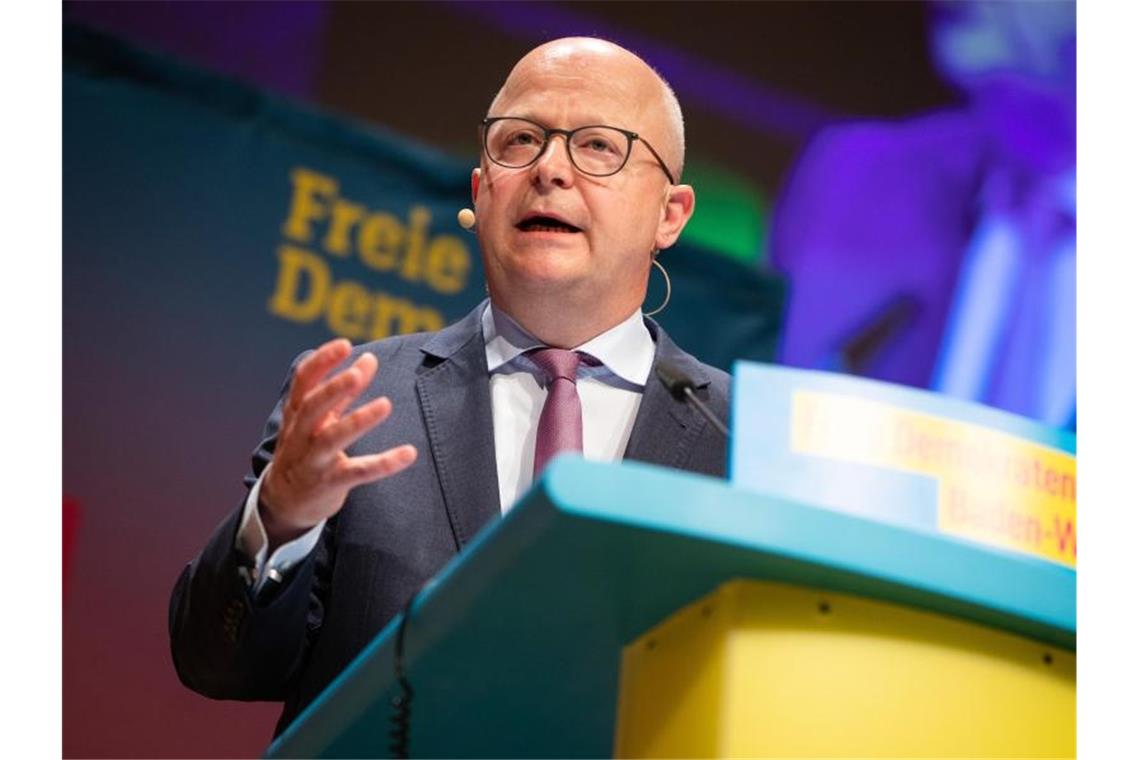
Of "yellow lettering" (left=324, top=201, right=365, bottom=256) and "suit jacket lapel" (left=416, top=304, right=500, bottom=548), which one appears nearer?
"suit jacket lapel" (left=416, top=304, right=500, bottom=548)

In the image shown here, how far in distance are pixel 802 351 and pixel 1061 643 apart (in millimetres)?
2340

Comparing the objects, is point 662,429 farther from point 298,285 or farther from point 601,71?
point 298,285

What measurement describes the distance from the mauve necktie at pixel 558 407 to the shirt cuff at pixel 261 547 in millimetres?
319

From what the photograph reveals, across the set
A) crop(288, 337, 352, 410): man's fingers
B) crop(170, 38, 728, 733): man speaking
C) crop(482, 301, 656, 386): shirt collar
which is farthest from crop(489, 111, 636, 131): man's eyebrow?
crop(288, 337, 352, 410): man's fingers

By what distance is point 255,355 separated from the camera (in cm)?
268

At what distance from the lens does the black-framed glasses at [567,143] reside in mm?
1838

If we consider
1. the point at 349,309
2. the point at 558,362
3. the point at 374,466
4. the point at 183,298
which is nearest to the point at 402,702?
the point at 374,466

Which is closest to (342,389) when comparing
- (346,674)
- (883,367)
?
(346,674)

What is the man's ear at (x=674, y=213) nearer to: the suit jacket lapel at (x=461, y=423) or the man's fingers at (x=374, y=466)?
the suit jacket lapel at (x=461, y=423)

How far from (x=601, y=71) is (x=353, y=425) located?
0.94 metres

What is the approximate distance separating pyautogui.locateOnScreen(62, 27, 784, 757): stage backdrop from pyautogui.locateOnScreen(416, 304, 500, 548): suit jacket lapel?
0.94m

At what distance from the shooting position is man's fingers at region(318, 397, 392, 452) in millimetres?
1037

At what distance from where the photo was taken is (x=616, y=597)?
0.91 meters

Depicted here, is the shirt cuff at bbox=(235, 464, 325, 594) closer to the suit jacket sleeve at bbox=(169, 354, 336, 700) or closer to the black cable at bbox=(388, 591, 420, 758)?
the suit jacket sleeve at bbox=(169, 354, 336, 700)
